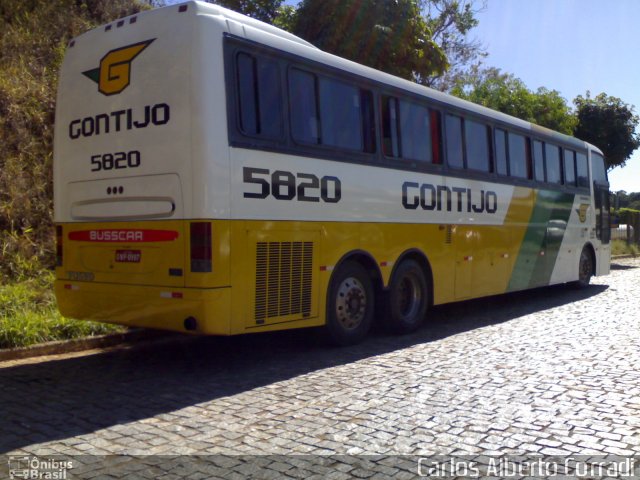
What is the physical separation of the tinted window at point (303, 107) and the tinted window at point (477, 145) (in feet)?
12.5

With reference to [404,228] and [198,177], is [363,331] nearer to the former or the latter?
[404,228]

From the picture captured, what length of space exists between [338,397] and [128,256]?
2.71 metres

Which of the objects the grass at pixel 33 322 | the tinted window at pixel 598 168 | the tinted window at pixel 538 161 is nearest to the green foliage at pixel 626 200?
the tinted window at pixel 598 168

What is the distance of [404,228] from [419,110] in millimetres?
1795

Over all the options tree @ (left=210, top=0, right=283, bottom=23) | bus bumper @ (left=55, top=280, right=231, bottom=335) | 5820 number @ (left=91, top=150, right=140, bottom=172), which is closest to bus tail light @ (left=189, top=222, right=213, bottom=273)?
bus bumper @ (left=55, top=280, right=231, bottom=335)

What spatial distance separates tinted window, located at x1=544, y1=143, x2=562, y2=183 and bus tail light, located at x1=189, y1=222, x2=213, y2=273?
29.9ft

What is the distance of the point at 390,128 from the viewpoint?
Result: 9.20 metres

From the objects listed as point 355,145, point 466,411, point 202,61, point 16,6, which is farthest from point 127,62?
point 16,6

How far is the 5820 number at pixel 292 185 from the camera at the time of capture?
23.1 feet

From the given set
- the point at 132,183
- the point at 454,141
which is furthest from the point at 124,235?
the point at 454,141

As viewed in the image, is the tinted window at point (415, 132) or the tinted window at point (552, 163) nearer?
the tinted window at point (415, 132)

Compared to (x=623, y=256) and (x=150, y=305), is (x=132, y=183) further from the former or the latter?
(x=623, y=256)

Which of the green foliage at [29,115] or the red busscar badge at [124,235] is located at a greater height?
the green foliage at [29,115]

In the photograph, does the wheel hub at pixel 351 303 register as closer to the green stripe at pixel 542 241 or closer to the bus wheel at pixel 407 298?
the bus wheel at pixel 407 298
